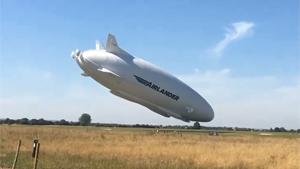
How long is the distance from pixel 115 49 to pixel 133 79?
2.86 meters

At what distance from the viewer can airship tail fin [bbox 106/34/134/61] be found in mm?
37281

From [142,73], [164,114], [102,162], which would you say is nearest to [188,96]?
[164,114]

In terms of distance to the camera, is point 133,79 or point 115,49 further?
point 115,49

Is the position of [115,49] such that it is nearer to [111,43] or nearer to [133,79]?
[111,43]

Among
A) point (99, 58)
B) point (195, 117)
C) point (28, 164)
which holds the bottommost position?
point (28, 164)

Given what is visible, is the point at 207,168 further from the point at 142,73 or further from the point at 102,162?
the point at 142,73

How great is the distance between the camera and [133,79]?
3597 cm

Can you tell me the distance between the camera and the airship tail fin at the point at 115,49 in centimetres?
3728

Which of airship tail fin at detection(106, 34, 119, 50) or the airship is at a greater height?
airship tail fin at detection(106, 34, 119, 50)

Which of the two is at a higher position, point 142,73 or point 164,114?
point 142,73

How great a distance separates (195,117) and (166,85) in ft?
17.5

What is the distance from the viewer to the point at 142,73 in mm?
36250

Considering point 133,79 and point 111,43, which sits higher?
point 111,43

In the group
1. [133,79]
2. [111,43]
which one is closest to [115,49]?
[111,43]
